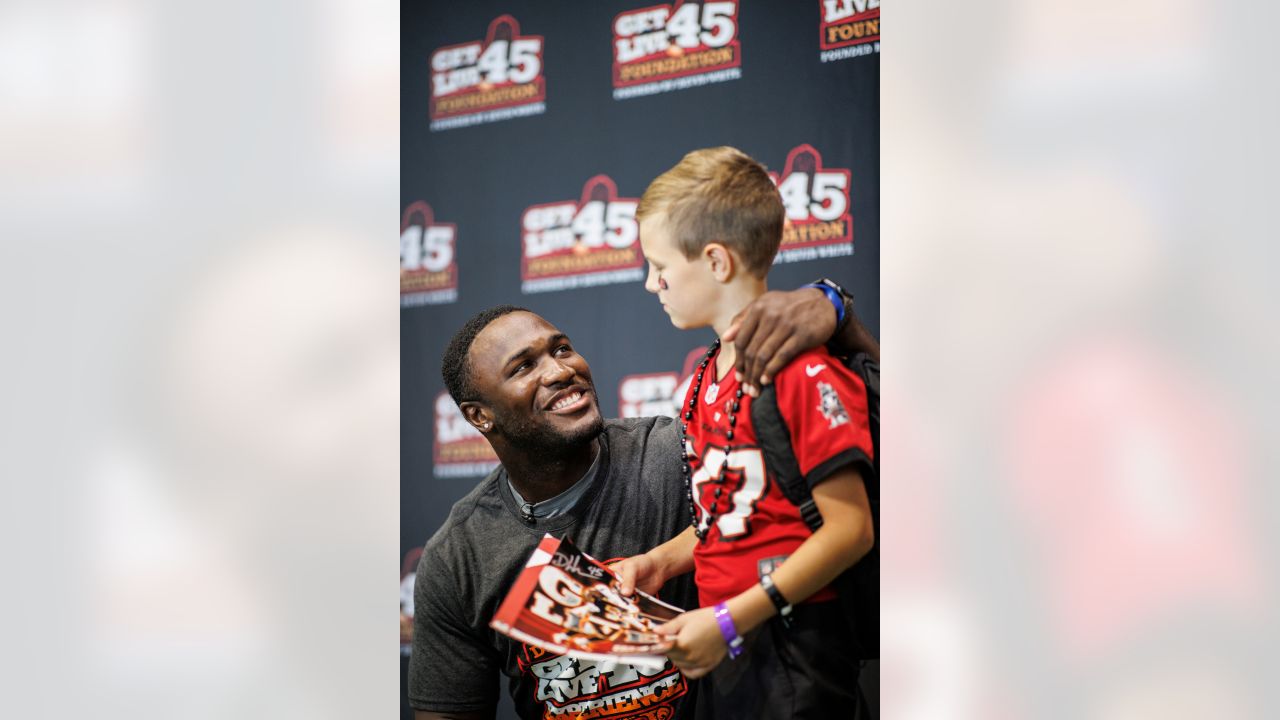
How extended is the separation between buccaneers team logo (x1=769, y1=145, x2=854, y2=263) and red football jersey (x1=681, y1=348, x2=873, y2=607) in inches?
46.1

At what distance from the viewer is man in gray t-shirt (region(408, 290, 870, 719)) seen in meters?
1.75

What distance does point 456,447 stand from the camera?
9.66 ft

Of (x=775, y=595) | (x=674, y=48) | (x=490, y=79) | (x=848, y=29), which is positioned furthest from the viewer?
(x=490, y=79)

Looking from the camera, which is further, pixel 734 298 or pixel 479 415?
pixel 479 415

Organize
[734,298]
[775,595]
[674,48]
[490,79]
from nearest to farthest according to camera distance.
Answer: [775,595], [734,298], [674,48], [490,79]

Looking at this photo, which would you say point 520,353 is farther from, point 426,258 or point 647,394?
point 426,258

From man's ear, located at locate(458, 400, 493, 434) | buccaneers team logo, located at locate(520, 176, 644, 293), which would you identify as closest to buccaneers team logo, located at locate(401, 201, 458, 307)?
buccaneers team logo, located at locate(520, 176, 644, 293)

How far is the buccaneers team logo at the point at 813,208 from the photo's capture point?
250 cm

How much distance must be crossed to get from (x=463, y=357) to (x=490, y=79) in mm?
1298

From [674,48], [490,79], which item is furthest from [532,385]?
[490,79]

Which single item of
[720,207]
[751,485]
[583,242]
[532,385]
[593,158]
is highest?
[593,158]

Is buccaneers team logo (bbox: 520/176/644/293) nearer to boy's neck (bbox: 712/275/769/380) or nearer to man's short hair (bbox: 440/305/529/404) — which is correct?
man's short hair (bbox: 440/305/529/404)
